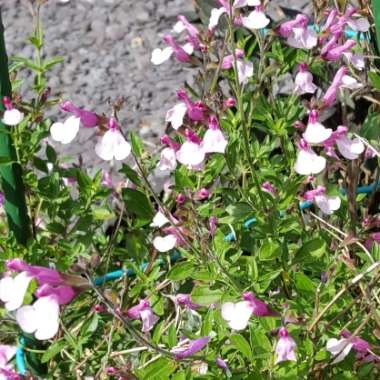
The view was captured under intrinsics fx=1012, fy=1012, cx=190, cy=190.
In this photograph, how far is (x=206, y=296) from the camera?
1705mm

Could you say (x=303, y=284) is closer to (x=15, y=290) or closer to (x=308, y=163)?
(x=308, y=163)

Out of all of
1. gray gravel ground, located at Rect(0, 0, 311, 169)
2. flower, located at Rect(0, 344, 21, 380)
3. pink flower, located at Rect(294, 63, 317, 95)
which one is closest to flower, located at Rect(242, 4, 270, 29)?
pink flower, located at Rect(294, 63, 317, 95)

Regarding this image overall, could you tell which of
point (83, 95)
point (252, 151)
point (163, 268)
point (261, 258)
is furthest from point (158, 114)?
point (261, 258)

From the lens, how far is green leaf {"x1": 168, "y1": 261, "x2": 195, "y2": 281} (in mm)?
1757

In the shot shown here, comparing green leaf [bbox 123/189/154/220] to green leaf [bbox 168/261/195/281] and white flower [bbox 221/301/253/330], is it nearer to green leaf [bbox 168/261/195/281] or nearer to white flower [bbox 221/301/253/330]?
green leaf [bbox 168/261/195/281]

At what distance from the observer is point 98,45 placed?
4141 millimetres

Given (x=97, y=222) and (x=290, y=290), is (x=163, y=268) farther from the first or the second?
(x=290, y=290)

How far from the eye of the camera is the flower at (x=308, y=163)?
159 centimetres

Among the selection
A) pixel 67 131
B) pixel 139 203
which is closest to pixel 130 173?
pixel 139 203

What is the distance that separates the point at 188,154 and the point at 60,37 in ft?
8.77

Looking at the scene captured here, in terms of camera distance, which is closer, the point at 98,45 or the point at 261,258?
the point at 261,258

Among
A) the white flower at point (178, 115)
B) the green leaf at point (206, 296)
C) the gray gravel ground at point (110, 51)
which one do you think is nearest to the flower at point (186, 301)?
the green leaf at point (206, 296)

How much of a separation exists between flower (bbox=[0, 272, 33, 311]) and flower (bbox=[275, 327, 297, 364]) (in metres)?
0.37

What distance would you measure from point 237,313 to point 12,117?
0.67m
